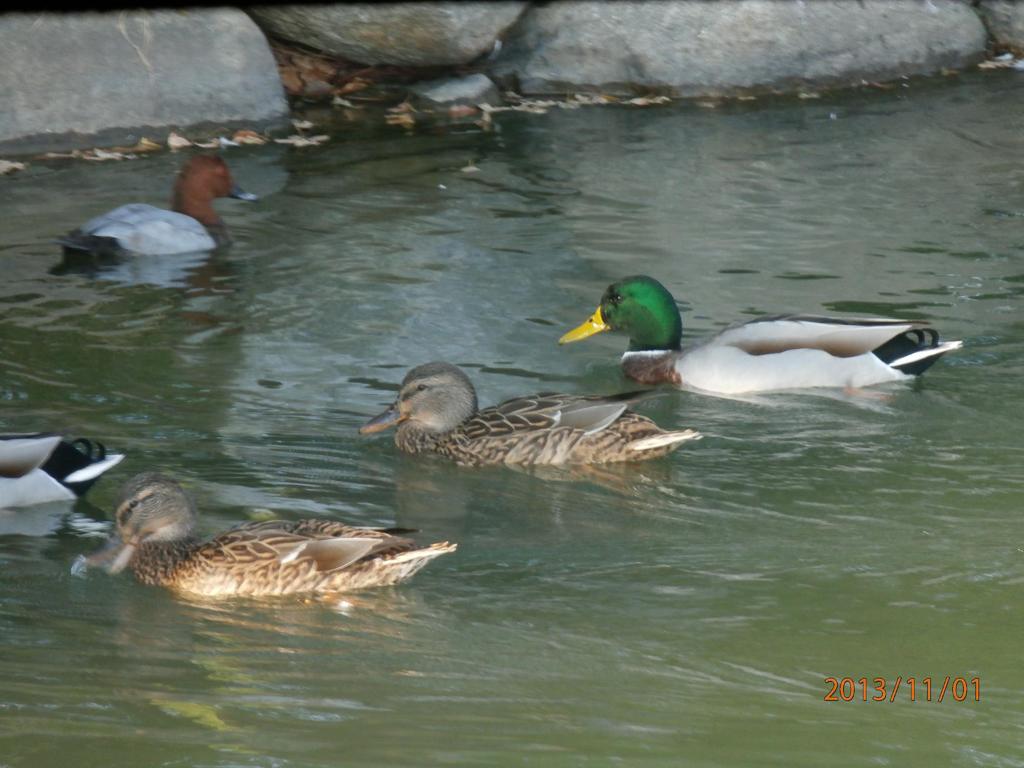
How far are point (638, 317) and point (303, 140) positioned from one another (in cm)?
593

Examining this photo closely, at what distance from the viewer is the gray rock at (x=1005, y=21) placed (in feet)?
56.9

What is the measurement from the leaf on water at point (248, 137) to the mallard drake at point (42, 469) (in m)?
7.72

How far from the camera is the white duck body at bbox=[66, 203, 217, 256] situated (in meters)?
11.0

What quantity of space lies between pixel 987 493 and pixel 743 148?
7503 mm

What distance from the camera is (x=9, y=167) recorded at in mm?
13219

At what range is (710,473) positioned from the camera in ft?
24.3

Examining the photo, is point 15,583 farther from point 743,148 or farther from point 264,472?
point 743,148

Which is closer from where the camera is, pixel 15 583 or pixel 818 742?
pixel 818 742

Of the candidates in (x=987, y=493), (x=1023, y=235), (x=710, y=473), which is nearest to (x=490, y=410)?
(x=710, y=473)

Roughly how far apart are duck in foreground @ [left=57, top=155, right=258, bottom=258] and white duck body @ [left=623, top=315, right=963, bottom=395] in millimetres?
4040

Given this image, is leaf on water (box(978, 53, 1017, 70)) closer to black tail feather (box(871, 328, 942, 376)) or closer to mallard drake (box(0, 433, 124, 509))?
black tail feather (box(871, 328, 942, 376))

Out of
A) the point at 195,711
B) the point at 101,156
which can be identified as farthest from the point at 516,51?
the point at 195,711

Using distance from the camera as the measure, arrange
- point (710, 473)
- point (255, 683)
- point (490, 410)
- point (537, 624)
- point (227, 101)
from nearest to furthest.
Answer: point (255, 683) < point (537, 624) < point (710, 473) < point (490, 410) < point (227, 101)

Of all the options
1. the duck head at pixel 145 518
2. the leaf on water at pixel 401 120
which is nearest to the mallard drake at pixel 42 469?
the duck head at pixel 145 518
